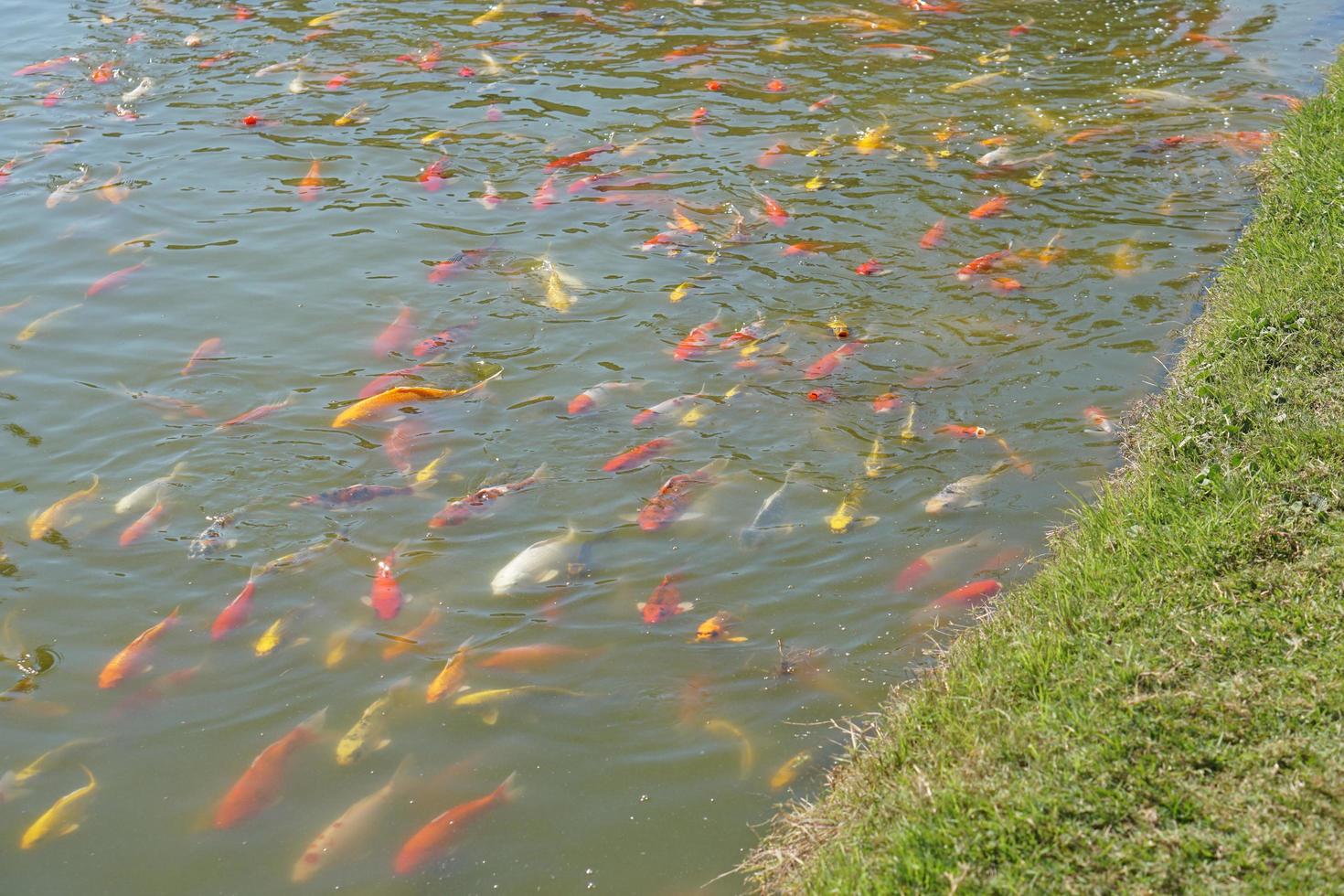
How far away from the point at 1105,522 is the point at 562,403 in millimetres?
3213

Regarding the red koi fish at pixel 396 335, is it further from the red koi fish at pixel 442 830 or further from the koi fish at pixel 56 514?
the red koi fish at pixel 442 830

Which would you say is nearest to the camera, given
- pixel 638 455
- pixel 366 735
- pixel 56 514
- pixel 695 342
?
pixel 366 735

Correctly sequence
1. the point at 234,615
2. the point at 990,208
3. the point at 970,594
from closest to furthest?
the point at 970,594
the point at 234,615
the point at 990,208

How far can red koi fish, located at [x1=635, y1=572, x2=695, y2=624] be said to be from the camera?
17.7ft

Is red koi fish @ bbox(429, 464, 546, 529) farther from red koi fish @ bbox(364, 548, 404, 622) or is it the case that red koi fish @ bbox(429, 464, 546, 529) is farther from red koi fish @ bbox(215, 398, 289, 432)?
red koi fish @ bbox(215, 398, 289, 432)

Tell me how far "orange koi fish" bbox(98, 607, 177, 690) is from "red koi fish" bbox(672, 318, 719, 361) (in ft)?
11.1

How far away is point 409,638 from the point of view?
5.38 metres

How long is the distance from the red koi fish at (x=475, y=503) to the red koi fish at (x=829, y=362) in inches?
70.2

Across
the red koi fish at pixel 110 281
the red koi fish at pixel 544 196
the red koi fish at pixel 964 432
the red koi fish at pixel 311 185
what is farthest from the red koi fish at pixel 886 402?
the red koi fish at pixel 110 281

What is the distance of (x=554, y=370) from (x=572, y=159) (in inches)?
125

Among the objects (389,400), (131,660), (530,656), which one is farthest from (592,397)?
(131,660)

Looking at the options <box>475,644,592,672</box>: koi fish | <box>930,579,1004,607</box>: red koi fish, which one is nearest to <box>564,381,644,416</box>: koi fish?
<box>475,644,592,672</box>: koi fish

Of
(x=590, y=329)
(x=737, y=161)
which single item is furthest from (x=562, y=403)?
(x=737, y=161)

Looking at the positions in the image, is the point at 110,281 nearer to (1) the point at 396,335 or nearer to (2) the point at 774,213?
(1) the point at 396,335
